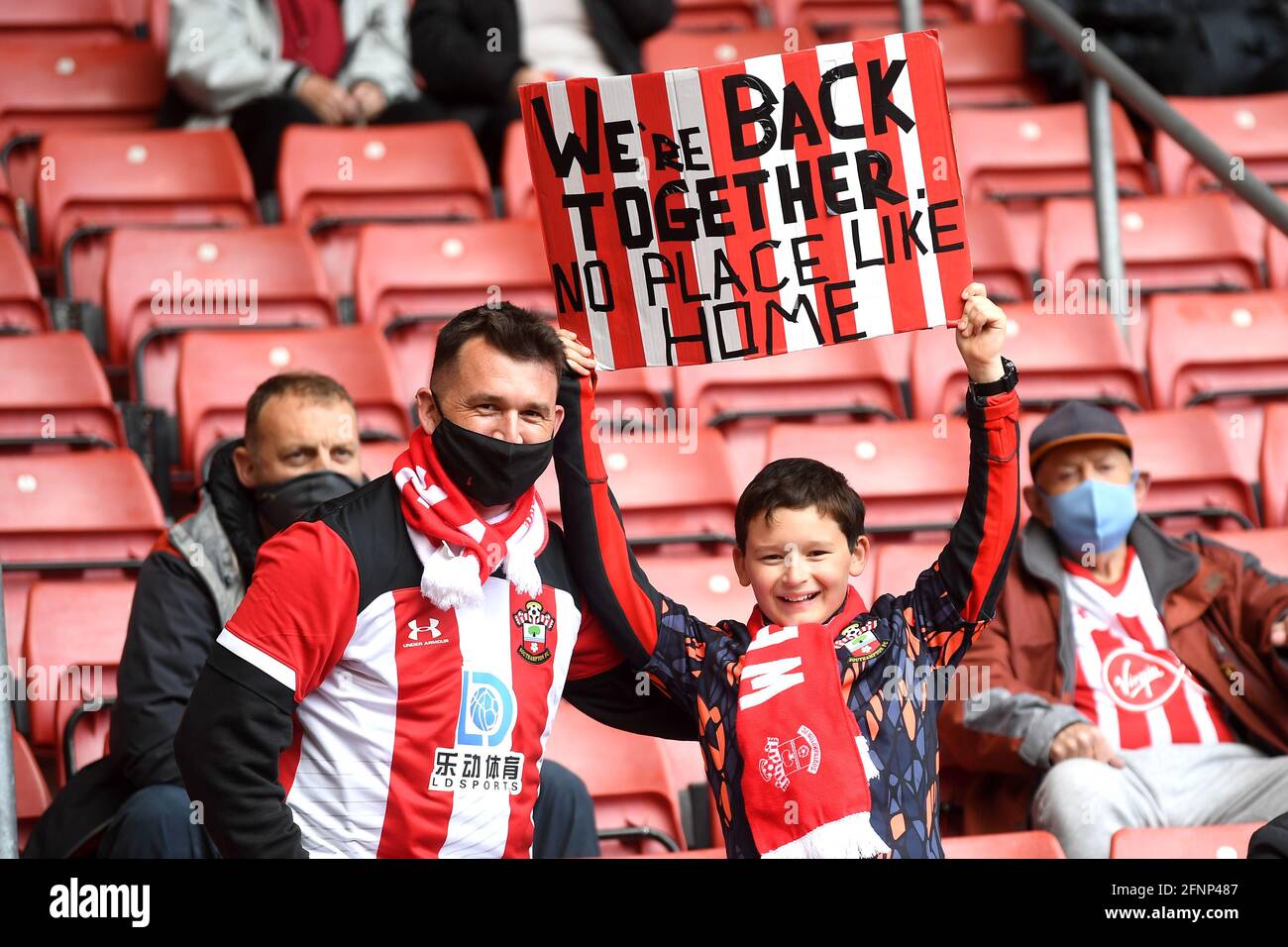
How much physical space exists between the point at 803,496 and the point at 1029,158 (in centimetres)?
332

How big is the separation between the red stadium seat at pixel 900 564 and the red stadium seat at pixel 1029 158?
1.98 m

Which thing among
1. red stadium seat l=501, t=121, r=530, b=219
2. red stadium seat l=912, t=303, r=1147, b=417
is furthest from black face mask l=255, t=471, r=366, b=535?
red stadium seat l=501, t=121, r=530, b=219

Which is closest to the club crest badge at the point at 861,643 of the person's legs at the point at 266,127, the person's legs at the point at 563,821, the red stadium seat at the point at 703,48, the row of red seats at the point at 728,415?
the person's legs at the point at 563,821

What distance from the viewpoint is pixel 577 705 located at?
243 cm

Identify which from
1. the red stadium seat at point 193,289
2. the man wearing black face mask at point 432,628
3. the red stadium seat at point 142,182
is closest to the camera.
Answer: the man wearing black face mask at point 432,628

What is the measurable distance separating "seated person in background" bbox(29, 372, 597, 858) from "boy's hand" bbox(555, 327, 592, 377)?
719mm

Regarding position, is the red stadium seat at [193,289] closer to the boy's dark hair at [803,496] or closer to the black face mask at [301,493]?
the black face mask at [301,493]

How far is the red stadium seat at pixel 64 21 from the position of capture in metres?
5.61

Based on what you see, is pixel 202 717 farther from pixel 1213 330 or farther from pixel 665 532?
pixel 1213 330

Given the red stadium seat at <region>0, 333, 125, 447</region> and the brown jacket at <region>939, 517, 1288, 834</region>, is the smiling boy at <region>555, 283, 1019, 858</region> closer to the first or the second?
the brown jacket at <region>939, 517, 1288, 834</region>

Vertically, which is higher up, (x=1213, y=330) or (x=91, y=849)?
(x=1213, y=330)

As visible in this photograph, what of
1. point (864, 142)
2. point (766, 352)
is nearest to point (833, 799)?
point (766, 352)

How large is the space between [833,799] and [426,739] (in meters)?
0.56
